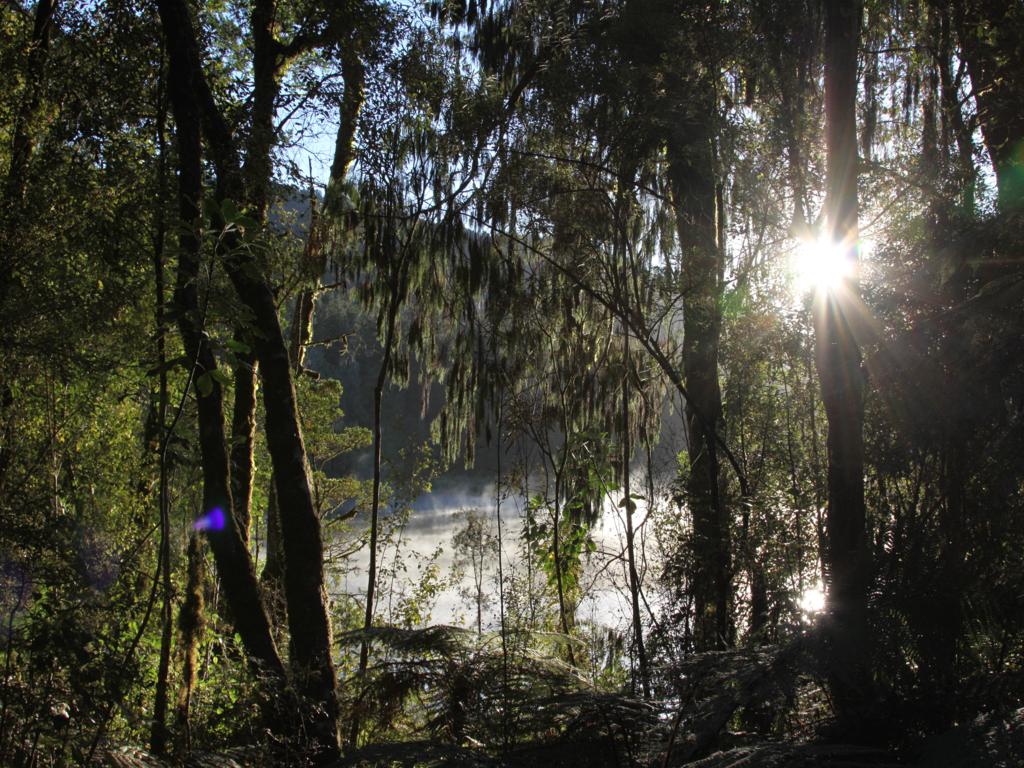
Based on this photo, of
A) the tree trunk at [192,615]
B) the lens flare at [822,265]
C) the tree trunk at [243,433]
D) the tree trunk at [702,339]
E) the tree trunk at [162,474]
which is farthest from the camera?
the tree trunk at [243,433]

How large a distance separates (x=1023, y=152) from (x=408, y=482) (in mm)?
7436

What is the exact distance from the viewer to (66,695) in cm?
238

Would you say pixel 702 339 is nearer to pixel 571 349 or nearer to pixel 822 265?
pixel 571 349

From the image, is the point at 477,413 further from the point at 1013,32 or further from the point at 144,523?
the point at 1013,32

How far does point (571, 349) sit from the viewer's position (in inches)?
245

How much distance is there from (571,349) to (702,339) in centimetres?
139

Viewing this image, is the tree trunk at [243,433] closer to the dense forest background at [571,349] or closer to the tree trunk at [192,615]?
the dense forest background at [571,349]

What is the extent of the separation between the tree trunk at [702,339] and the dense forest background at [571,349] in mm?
28

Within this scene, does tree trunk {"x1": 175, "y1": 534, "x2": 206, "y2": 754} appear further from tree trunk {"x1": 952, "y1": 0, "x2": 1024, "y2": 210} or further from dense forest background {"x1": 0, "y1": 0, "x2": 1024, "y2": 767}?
tree trunk {"x1": 952, "y1": 0, "x2": 1024, "y2": 210}

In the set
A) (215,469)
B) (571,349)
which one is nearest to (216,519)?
(215,469)

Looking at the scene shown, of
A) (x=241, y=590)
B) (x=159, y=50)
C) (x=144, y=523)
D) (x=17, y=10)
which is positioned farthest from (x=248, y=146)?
(x=144, y=523)

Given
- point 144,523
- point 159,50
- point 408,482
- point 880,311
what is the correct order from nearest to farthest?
point 880,311
point 159,50
point 144,523
point 408,482

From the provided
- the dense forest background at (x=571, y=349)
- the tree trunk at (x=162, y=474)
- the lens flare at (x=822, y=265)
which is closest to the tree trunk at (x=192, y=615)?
the dense forest background at (x=571, y=349)

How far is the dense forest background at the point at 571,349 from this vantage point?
85.4 inches
